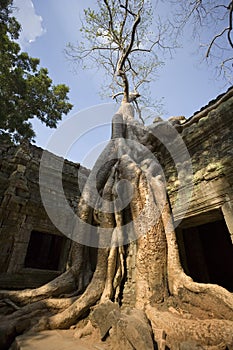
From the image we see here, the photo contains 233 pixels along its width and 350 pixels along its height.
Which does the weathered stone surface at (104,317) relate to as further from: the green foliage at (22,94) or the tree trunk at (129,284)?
the green foliage at (22,94)

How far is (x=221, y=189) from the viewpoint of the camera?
2922 mm

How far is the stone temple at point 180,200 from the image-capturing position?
123 inches

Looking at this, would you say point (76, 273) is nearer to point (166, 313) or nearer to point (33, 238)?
point (166, 313)

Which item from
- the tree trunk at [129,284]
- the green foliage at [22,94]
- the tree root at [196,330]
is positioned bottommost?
the tree root at [196,330]

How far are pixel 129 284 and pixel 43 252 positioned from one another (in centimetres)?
586

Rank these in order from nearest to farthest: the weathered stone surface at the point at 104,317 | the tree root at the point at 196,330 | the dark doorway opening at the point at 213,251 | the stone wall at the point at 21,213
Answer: the tree root at the point at 196,330 < the weathered stone surface at the point at 104,317 < the dark doorway opening at the point at 213,251 < the stone wall at the point at 21,213

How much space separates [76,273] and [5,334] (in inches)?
48.1

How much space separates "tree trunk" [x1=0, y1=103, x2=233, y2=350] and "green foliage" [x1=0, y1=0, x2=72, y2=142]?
21.3ft

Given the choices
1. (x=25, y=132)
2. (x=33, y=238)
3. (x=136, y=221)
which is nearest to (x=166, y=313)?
(x=136, y=221)

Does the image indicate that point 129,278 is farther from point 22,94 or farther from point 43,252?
point 22,94

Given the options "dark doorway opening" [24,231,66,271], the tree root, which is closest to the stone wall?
"dark doorway opening" [24,231,66,271]

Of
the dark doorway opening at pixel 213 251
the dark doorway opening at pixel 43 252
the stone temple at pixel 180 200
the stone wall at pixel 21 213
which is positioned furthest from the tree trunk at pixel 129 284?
the dark doorway opening at pixel 43 252

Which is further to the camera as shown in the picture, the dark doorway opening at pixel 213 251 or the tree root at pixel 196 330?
the dark doorway opening at pixel 213 251

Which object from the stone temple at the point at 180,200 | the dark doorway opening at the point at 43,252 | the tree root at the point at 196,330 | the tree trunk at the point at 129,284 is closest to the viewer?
the tree root at the point at 196,330
